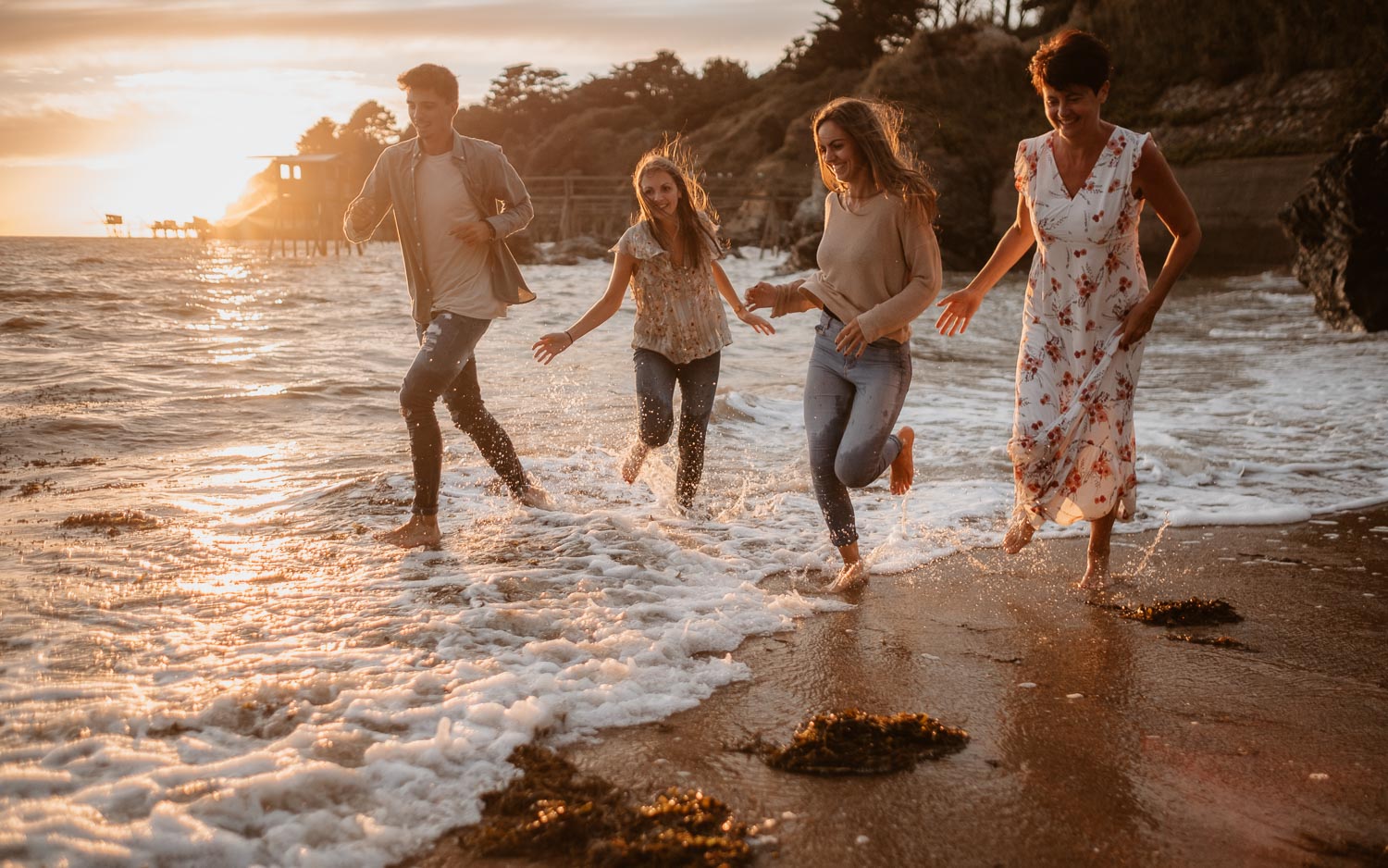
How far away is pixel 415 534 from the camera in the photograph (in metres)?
5.14

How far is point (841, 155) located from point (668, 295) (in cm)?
154

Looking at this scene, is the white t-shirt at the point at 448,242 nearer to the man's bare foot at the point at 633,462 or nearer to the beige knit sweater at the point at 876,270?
the man's bare foot at the point at 633,462

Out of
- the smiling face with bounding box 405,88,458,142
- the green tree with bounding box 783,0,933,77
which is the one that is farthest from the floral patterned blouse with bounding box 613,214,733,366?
the green tree with bounding box 783,0,933,77

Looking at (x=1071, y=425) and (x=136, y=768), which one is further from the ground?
(x=1071, y=425)

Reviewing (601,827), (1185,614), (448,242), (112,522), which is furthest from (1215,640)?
(112,522)

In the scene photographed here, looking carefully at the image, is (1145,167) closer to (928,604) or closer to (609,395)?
(928,604)

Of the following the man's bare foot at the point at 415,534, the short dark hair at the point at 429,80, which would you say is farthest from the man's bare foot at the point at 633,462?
the short dark hair at the point at 429,80

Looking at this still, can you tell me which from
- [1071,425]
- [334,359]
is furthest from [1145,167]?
[334,359]

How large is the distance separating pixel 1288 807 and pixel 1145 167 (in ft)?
7.58

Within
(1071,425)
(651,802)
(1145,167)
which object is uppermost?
(1145,167)

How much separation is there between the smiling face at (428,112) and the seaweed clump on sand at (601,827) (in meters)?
3.39

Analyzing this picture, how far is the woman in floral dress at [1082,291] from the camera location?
12.9ft

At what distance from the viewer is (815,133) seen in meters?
4.27

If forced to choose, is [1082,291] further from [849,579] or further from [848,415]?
[849,579]
